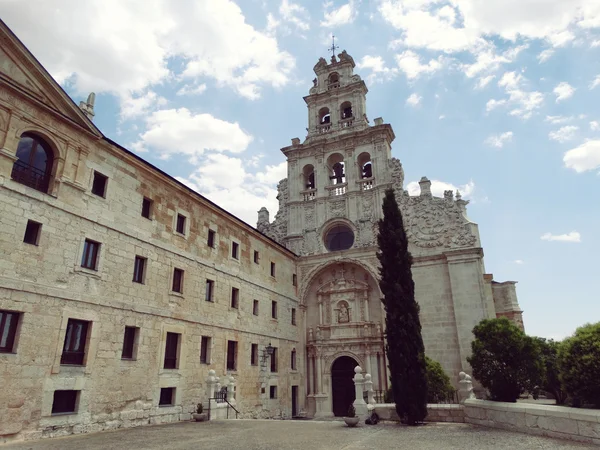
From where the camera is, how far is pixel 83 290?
12.8 metres

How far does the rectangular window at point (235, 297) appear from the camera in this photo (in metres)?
20.2

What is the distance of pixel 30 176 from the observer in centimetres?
1237

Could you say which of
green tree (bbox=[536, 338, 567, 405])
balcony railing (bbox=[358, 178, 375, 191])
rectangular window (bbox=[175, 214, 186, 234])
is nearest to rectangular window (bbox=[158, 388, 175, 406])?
rectangular window (bbox=[175, 214, 186, 234])

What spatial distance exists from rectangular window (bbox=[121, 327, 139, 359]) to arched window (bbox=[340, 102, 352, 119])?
21374 mm

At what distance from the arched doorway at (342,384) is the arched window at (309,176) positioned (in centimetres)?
1197

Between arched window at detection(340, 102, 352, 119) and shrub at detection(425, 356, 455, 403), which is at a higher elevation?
arched window at detection(340, 102, 352, 119)

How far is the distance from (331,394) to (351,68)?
75.8ft

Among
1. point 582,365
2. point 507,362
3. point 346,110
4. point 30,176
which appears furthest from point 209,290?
point 346,110

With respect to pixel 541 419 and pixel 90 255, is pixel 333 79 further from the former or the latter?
pixel 541 419

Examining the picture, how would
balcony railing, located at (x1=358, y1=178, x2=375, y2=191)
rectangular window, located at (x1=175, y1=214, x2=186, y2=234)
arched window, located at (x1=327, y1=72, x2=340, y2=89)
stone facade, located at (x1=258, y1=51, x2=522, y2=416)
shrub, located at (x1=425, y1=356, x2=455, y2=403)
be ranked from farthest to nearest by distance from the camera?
arched window, located at (x1=327, y1=72, x2=340, y2=89), balcony railing, located at (x1=358, y1=178, x2=375, y2=191), stone facade, located at (x1=258, y1=51, x2=522, y2=416), rectangular window, located at (x1=175, y1=214, x2=186, y2=234), shrub, located at (x1=425, y1=356, x2=455, y2=403)

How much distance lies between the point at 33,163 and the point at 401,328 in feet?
43.1

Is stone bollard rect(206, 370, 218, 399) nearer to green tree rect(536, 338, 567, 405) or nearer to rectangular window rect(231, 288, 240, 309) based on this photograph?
rectangular window rect(231, 288, 240, 309)

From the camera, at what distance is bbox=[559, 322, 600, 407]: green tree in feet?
27.5

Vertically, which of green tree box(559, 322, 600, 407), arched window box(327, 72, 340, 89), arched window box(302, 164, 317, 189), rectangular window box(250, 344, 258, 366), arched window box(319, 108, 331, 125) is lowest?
green tree box(559, 322, 600, 407)
